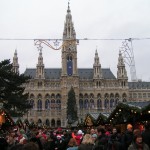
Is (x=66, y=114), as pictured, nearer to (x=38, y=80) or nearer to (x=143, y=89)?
(x=38, y=80)

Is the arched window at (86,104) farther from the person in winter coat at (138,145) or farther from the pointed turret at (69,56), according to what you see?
the person in winter coat at (138,145)

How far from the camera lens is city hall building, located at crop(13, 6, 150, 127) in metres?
68.1

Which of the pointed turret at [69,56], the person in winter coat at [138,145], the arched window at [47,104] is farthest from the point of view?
the pointed turret at [69,56]

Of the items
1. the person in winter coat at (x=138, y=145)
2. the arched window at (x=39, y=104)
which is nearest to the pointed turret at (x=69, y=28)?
the arched window at (x=39, y=104)

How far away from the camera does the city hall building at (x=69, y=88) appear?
6812 centimetres

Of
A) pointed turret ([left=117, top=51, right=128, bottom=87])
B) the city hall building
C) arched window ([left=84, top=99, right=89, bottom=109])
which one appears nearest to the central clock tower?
the city hall building

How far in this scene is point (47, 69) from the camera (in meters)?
75.8

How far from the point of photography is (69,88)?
6819cm

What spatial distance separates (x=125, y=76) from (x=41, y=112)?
20.1 m

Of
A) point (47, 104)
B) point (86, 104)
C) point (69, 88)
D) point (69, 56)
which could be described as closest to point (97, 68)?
point (69, 56)

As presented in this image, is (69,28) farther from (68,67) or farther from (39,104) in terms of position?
(39,104)

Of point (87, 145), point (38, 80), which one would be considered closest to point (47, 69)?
point (38, 80)

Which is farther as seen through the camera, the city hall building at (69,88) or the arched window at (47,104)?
the arched window at (47,104)

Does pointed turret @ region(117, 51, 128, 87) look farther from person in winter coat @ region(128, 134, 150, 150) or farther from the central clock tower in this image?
person in winter coat @ region(128, 134, 150, 150)
